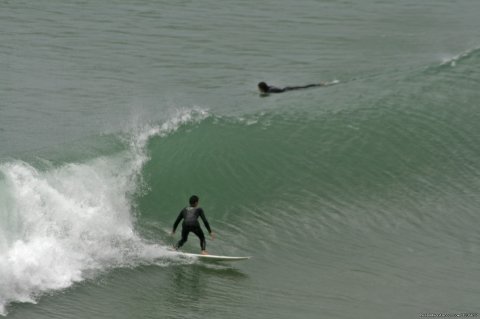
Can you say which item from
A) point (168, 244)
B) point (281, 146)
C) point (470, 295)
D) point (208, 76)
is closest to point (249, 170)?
point (281, 146)

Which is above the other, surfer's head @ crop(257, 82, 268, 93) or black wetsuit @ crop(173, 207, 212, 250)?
surfer's head @ crop(257, 82, 268, 93)

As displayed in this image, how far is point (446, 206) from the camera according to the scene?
64.2 feet

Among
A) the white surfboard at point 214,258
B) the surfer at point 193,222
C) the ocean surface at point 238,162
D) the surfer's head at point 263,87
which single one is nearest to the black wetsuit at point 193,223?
the surfer at point 193,222

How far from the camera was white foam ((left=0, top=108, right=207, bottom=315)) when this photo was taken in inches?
585

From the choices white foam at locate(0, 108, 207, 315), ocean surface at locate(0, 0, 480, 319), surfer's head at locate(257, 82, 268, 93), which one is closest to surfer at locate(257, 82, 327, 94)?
surfer's head at locate(257, 82, 268, 93)

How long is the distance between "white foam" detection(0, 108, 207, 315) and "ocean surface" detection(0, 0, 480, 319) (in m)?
0.04

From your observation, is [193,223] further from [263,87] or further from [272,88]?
[272,88]

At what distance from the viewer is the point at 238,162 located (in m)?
20.8

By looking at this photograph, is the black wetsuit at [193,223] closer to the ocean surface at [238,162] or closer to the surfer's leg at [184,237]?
the surfer's leg at [184,237]

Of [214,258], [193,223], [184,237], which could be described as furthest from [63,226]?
[214,258]

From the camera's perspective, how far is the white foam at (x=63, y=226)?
1485 cm

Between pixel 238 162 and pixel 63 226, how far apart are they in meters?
5.45

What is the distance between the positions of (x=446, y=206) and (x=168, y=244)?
6.41m

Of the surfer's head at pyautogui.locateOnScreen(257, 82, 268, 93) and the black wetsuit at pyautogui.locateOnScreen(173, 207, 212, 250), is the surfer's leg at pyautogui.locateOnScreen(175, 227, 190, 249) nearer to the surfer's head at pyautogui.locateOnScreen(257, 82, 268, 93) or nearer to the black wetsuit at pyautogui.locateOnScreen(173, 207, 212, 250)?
the black wetsuit at pyautogui.locateOnScreen(173, 207, 212, 250)
